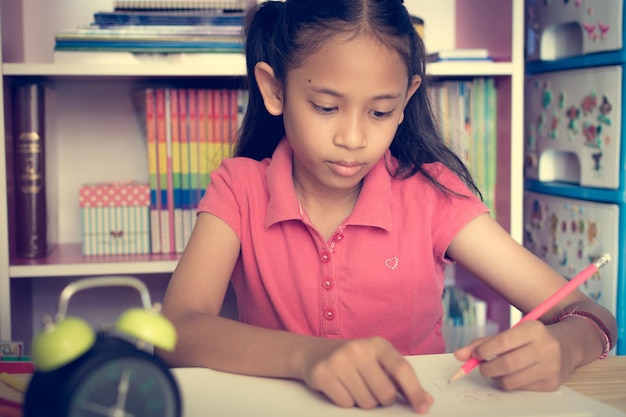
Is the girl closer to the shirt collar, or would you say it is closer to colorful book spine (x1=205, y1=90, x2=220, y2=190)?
the shirt collar

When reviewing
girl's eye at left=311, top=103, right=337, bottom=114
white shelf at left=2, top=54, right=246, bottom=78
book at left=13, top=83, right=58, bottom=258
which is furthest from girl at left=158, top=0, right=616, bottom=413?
book at left=13, top=83, right=58, bottom=258

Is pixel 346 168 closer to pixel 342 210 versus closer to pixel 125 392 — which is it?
pixel 342 210

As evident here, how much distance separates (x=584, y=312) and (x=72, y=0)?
1.40 meters

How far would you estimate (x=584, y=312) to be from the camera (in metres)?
0.87

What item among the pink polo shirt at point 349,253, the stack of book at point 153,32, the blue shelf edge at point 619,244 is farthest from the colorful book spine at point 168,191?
the blue shelf edge at point 619,244

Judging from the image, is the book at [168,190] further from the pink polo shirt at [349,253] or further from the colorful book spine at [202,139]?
the pink polo shirt at [349,253]

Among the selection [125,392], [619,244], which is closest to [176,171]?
[619,244]

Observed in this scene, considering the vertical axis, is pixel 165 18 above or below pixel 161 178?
above

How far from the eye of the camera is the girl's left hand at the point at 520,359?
65cm

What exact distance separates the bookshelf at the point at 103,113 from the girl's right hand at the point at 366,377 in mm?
927

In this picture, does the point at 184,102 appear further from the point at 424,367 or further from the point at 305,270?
the point at 424,367

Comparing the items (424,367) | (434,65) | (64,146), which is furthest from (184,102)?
(424,367)

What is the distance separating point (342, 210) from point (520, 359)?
490 millimetres

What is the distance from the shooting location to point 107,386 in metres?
0.42
